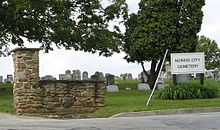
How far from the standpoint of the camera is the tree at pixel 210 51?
281 ft

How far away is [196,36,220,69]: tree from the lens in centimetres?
8569

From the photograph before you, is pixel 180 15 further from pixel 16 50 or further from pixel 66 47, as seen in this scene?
pixel 16 50

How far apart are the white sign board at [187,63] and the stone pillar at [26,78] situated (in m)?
6.91

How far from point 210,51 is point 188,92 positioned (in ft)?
232

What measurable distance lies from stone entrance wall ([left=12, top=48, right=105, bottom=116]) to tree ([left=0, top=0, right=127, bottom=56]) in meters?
12.3

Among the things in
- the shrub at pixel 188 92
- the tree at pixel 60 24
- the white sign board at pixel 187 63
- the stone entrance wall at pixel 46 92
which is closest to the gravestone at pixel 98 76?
the tree at pixel 60 24

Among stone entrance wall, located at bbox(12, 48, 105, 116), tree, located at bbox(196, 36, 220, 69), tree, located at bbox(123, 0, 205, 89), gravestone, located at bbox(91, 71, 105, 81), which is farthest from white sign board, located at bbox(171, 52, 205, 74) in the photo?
tree, located at bbox(196, 36, 220, 69)

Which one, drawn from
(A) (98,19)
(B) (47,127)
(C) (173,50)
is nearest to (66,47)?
(A) (98,19)

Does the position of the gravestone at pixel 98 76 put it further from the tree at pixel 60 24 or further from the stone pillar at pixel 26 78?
the stone pillar at pixel 26 78

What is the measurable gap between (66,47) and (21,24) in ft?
17.0

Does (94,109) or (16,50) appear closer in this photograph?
(16,50)

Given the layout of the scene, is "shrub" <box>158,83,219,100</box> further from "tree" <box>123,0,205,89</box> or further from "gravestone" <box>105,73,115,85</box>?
"tree" <box>123,0,205,89</box>

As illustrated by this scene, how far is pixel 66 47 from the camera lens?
1407 inches

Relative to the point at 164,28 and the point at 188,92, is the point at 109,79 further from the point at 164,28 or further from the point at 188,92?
the point at 188,92
